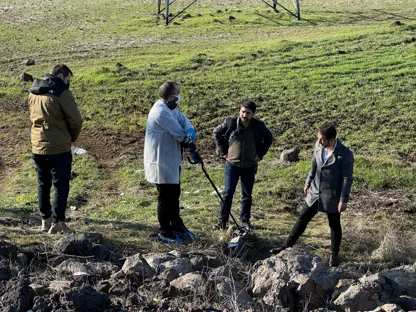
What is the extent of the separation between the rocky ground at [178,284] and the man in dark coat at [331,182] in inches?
37.4

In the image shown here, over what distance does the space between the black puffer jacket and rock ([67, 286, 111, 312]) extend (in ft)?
11.3

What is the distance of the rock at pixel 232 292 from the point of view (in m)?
5.18

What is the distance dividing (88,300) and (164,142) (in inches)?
98.2

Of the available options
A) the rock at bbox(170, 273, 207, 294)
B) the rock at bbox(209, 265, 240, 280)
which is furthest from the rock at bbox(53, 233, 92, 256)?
the rock at bbox(209, 265, 240, 280)

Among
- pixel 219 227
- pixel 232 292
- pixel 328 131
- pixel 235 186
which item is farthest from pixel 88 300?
pixel 235 186

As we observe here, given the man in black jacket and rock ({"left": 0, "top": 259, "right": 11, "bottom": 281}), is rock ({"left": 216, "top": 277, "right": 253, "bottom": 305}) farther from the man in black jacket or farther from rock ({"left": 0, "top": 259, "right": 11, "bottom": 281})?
the man in black jacket

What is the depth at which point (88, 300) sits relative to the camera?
15.4 feet

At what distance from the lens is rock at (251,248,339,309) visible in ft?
17.1

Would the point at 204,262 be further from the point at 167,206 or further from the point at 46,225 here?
the point at 46,225

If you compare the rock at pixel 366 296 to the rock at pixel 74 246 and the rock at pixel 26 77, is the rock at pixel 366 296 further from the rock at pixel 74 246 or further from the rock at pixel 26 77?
the rock at pixel 26 77

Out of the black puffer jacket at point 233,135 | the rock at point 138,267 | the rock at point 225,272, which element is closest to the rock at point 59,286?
the rock at point 138,267

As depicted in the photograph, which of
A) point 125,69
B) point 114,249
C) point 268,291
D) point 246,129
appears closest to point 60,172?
point 114,249

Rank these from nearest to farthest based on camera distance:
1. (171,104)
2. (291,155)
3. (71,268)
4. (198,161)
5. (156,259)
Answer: (71,268), (156,259), (171,104), (198,161), (291,155)

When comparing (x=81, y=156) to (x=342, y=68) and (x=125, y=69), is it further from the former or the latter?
(x=342, y=68)
